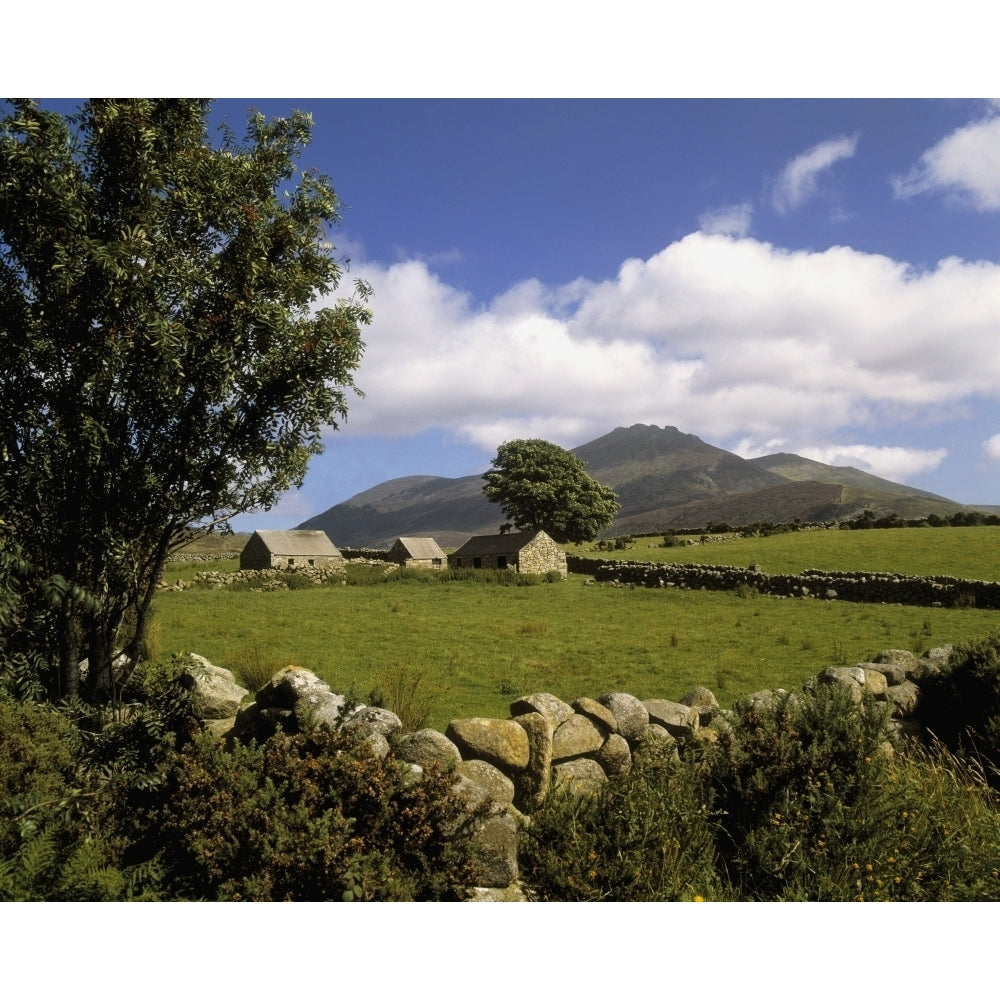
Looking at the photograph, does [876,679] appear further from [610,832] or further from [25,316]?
[25,316]

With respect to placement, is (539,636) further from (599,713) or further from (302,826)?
(302,826)

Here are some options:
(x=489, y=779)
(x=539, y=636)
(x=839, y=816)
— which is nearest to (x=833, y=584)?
(x=539, y=636)

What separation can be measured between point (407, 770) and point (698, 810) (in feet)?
A: 10.9

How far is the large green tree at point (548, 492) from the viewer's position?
70.8 metres

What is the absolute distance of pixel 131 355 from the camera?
7852 millimetres

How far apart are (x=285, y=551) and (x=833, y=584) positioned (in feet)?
133

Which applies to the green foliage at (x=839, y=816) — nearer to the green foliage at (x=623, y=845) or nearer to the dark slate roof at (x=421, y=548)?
the green foliage at (x=623, y=845)

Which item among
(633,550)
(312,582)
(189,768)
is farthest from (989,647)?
(633,550)

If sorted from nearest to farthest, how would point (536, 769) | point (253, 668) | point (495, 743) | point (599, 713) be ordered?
point (495, 743)
point (536, 769)
point (599, 713)
point (253, 668)

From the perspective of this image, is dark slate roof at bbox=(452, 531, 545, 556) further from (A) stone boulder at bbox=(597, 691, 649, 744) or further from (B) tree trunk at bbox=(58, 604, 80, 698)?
(B) tree trunk at bbox=(58, 604, 80, 698)

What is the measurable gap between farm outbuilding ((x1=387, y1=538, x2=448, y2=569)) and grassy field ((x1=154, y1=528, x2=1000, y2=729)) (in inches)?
932

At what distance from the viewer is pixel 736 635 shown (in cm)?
2225

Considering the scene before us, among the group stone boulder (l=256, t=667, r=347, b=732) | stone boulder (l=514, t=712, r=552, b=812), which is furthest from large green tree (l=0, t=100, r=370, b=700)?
stone boulder (l=514, t=712, r=552, b=812)

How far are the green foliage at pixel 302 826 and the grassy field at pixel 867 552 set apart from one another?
3788 centimetres
